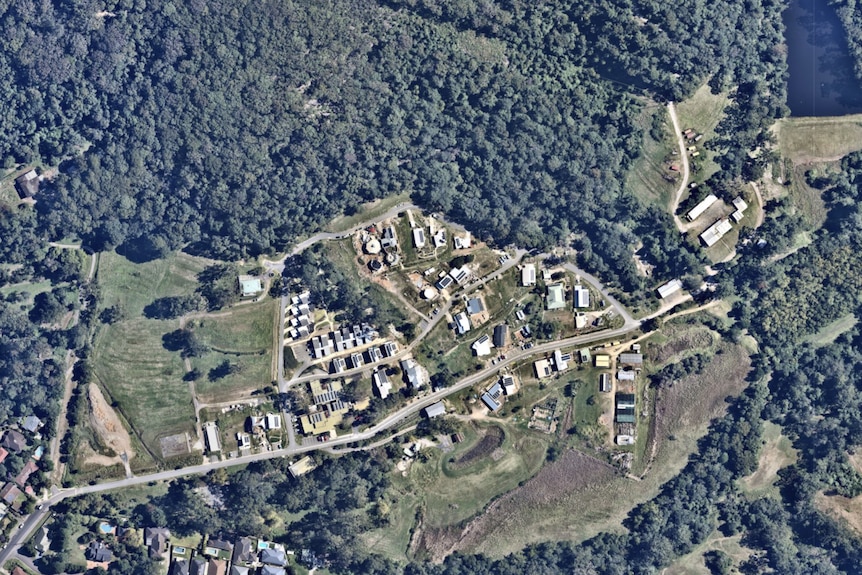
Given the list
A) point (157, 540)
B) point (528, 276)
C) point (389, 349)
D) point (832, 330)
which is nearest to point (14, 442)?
point (157, 540)

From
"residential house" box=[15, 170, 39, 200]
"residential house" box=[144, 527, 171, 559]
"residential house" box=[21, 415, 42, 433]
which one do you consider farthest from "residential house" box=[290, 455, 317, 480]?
"residential house" box=[15, 170, 39, 200]

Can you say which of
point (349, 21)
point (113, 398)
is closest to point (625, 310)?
point (349, 21)

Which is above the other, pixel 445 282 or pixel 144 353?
pixel 445 282

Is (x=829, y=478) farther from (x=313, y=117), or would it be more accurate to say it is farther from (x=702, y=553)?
(x=313, y=117)

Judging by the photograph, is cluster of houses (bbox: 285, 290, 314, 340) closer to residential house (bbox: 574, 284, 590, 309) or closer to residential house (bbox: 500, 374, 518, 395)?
residential house (bbox: 500, 374, 518, 395)

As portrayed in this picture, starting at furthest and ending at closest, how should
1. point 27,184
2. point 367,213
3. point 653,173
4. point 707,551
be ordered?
point 27,184, point 653,173, point 367,213, point 707,551

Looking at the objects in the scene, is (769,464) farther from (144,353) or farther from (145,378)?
(144,353)

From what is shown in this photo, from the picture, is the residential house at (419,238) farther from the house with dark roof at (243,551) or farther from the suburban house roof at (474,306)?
the house with dark roof at (243,551)

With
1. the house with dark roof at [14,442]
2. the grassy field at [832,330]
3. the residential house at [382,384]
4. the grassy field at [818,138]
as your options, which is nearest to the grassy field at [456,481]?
the residential house at [382,384]
